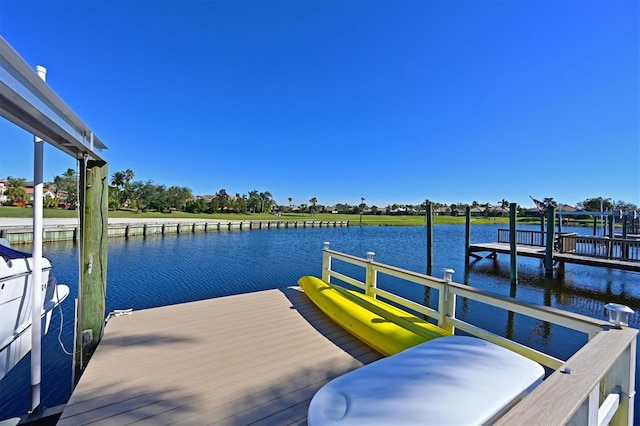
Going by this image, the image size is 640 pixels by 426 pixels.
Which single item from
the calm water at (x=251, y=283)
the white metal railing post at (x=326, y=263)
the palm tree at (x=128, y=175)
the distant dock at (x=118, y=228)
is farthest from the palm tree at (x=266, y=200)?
the white metal railing post at (x=326, y=263)

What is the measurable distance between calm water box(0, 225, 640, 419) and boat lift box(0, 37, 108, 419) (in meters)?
1.68

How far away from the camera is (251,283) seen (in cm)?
1084

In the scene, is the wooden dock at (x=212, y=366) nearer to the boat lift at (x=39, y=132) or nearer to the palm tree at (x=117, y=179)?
the boat lift at (x=39, y=132)

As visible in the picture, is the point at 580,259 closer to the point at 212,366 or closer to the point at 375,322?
the point at 375,322

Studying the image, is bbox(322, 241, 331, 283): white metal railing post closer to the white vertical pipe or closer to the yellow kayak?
the yellow kayak

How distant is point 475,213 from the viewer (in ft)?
319

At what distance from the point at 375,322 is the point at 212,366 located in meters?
1.86

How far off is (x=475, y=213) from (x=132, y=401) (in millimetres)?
109255

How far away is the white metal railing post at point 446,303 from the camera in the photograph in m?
3.41

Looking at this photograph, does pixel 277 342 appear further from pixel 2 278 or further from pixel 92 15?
pixel 92 15

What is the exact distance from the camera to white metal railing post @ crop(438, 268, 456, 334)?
3.41 m

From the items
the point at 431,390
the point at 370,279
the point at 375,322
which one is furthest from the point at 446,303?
the point at 431,390

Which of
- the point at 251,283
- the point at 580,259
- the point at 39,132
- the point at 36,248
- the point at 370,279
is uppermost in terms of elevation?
the point at 39,132

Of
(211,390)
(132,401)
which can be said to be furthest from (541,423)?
(132,401)
